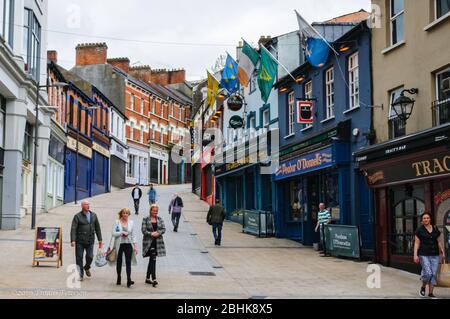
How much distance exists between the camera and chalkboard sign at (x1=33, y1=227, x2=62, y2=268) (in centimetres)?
1553

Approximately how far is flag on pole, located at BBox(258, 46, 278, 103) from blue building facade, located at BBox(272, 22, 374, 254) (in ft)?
2.76

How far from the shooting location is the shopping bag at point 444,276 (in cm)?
1236

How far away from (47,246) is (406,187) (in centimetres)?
885

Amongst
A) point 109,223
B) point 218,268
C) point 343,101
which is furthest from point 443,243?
point 109,223

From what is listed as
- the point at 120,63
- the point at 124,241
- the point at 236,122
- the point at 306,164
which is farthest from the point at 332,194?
the point at 120,63

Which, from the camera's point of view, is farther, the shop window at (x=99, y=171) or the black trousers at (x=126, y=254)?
the shop window at (x=99, y=171)

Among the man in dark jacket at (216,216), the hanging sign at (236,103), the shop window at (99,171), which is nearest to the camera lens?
the man in dark jacket at (216,216)

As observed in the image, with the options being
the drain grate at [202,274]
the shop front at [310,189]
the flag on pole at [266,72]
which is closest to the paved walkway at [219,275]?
the drain grate at [202,274]

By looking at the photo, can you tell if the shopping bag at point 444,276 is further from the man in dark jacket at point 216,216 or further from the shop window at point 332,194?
the man in dark jacket at point 216,216

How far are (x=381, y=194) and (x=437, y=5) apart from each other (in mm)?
5076

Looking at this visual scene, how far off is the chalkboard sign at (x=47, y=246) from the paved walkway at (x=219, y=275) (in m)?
0.27

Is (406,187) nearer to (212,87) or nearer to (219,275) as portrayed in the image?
(219,275)
